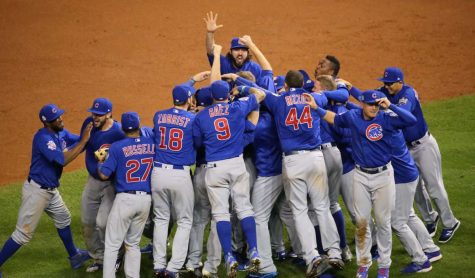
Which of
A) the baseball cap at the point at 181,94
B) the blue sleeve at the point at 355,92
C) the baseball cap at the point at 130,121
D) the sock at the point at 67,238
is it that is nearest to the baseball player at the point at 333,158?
the blue sleeve at the point at 355,92

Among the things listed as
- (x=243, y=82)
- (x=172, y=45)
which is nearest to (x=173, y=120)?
(x=243, y=82)

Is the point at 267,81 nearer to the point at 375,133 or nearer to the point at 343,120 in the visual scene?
the point at 343,120

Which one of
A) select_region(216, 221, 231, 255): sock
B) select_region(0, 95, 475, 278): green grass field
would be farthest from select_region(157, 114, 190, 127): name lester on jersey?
select_region(0, 95, 475, 278): green grass field

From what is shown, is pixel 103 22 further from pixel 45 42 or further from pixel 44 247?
pixel 44 247

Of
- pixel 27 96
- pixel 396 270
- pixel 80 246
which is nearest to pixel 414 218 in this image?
pixel 396 270

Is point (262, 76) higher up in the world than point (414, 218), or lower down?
higher up

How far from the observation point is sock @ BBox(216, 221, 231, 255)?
8711mm

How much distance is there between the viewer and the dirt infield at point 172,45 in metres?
15.5

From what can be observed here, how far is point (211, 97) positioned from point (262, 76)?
934 mm

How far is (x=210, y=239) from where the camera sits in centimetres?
908

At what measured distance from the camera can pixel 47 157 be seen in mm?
9125

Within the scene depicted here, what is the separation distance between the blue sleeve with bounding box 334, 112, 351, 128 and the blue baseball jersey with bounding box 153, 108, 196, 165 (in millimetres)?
1532

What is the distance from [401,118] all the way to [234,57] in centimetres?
273

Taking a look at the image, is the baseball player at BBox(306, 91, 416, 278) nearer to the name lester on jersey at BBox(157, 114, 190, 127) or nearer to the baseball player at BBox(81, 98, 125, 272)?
the name lester on jersey at BBox(157, 114, 190, 127)
